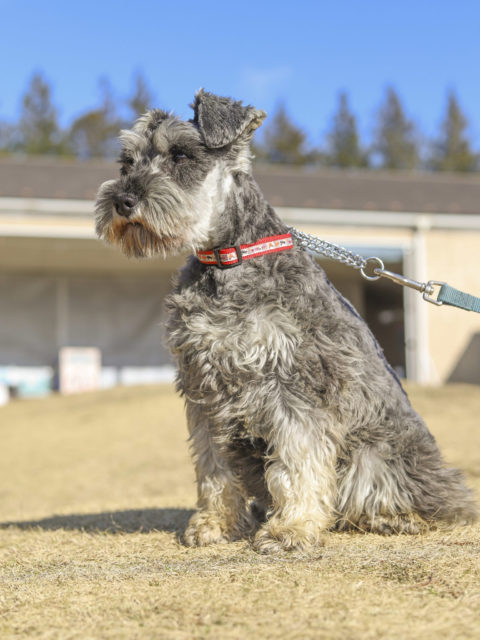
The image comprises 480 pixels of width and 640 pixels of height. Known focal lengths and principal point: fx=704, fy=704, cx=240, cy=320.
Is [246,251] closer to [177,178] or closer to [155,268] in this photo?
[177,178]

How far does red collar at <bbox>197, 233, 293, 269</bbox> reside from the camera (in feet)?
13.5

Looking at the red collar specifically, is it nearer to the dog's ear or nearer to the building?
the dog's ear

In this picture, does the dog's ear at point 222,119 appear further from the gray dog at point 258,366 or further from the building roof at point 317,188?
Answer: the building roof at point 317,188

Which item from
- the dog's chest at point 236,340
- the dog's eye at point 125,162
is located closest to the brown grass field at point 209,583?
the dog's chest at point 236,340

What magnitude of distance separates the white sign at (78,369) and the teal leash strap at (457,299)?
16.4 m

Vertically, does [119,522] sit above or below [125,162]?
below

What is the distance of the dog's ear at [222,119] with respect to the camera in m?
4.14

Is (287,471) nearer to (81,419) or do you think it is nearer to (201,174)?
(201,174)

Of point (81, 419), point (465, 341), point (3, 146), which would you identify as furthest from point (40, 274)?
point (3, 146)

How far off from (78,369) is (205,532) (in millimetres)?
16540

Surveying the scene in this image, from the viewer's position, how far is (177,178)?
4188 millimetres

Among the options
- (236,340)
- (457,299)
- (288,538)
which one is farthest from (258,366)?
(457,299)

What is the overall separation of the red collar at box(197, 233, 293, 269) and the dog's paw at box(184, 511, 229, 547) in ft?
5.08

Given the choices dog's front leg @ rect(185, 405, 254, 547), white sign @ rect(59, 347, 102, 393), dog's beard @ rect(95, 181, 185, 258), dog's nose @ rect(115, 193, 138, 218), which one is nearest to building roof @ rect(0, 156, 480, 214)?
white sign @ rect(59, 347, 102, 393)
